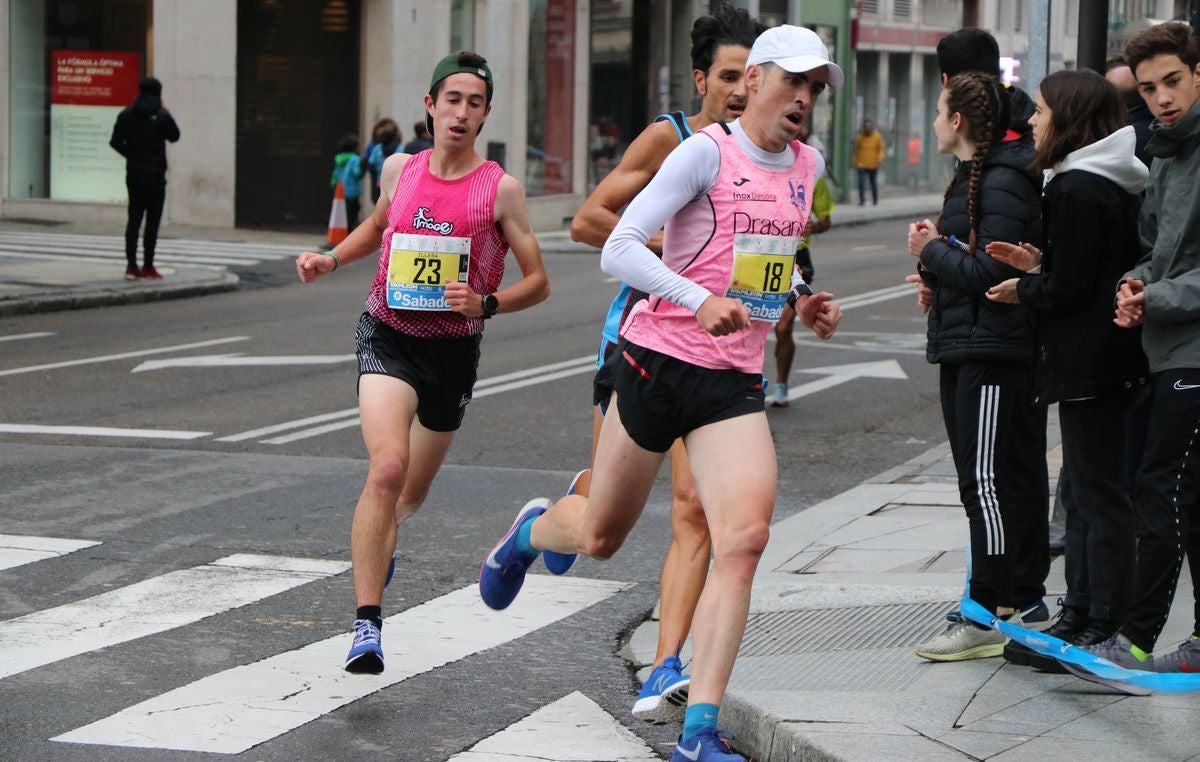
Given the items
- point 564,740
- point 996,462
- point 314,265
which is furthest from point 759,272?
point 314,265

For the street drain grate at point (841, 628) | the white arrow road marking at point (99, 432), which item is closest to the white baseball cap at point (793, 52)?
the street drain grate at point (841, 628)

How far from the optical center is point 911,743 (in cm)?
478

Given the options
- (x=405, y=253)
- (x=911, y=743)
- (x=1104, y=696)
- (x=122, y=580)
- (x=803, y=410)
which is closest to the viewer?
(x=911, y=743)

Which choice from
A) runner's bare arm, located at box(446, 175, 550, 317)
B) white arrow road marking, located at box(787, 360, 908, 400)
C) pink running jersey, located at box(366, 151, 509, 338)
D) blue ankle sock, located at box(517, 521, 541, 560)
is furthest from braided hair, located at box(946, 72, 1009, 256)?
white arrow road marking, located at box(787, 360, 908, 400)

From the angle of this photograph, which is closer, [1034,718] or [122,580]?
[1034,718]

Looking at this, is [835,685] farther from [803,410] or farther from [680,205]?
Result: [803,410]

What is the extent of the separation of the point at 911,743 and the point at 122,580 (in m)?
3.45

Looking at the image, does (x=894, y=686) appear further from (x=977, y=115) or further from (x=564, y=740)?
(x=977, y=115)

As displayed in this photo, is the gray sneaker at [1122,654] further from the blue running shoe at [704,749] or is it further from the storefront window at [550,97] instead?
the storefront window at [550,97]

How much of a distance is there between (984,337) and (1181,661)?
3.56 ft

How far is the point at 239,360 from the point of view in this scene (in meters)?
14.3

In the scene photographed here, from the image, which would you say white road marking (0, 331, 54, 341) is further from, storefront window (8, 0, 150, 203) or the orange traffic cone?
storefront window (8, 0, 150, 203)

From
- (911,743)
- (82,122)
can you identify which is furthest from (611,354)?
(82,122)

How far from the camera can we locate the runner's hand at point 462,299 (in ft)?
19.7
